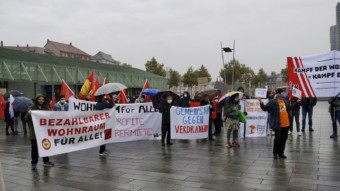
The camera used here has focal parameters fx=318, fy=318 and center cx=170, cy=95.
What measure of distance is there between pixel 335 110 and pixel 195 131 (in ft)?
15.5

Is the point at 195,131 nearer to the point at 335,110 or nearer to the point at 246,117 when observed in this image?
the point at 246,117

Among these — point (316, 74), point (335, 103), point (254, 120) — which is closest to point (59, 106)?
point (254, 120)

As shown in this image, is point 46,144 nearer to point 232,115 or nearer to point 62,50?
point 232,115

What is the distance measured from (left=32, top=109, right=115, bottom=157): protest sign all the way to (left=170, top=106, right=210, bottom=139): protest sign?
2454 millimetres

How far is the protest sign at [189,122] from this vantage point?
10336 millimetres

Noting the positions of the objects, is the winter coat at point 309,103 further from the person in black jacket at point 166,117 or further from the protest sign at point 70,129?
the protest sign at point 70,129

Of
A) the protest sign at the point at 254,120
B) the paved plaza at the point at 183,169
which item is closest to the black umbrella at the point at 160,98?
the paved plaza at the point at 183,169

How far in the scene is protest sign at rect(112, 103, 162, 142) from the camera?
34.0ft

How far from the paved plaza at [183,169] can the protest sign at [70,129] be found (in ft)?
1.43

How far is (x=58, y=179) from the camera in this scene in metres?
6.11

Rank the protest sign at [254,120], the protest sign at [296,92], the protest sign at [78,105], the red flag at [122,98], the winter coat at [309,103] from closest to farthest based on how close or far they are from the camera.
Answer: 1. the protest sign at [296,92]
2. the protest sign at [78,105]
3. the protest sign at [254,120]
4. the winter coat at [309,103]
5. the red flag at [122,98]

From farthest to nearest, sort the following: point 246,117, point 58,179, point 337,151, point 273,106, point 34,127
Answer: point 246,117 → point 337,151 → point 273,106 → point 34,127 → point 58,179

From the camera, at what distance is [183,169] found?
22.1 feet

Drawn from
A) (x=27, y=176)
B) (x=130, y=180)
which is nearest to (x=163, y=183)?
(x=130, y=180)
